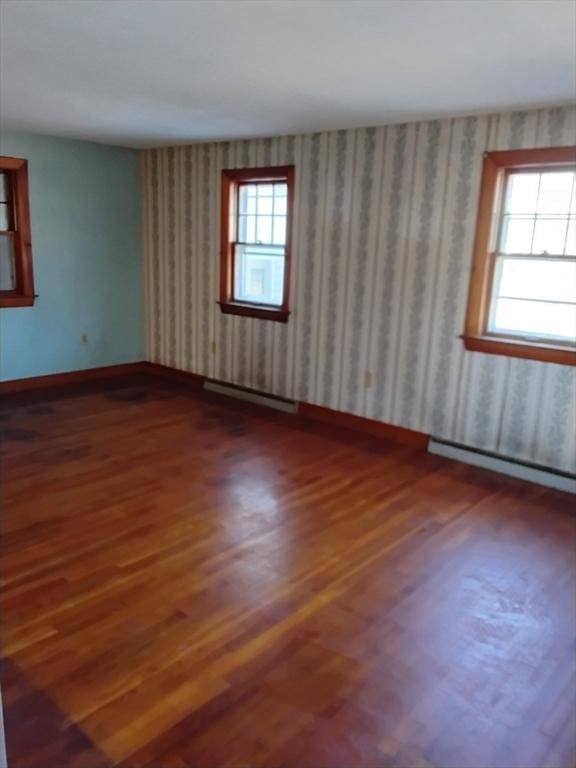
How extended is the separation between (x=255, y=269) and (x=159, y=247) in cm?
133

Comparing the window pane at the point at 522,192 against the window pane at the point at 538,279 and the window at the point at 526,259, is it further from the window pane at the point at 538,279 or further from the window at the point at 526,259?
the window pane at the point at 538,279

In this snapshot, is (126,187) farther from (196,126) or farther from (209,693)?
(209,693)

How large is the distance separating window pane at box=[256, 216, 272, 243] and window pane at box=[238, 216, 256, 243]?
6cm

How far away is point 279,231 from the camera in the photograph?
545 cm

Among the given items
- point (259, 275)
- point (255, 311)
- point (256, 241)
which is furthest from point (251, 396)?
point (256, 241)

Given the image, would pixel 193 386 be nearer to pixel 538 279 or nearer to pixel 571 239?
pixel 538 279

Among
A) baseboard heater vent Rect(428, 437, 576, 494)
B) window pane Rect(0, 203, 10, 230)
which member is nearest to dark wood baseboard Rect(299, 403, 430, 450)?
baseboard heater vent Rect(428, 437, 576, 494)

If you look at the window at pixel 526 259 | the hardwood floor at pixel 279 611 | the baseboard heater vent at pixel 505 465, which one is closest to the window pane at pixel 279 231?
the window at pixel 526 259

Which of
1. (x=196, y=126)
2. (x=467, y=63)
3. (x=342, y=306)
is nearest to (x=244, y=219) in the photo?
(x=196, y=126)

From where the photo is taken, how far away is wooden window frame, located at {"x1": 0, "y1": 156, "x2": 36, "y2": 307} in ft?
18.1

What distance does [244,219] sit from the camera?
5.74 meters

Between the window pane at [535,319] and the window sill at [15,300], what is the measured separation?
422 centimetres

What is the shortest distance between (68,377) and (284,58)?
4288 millimetres

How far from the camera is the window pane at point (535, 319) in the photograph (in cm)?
398
